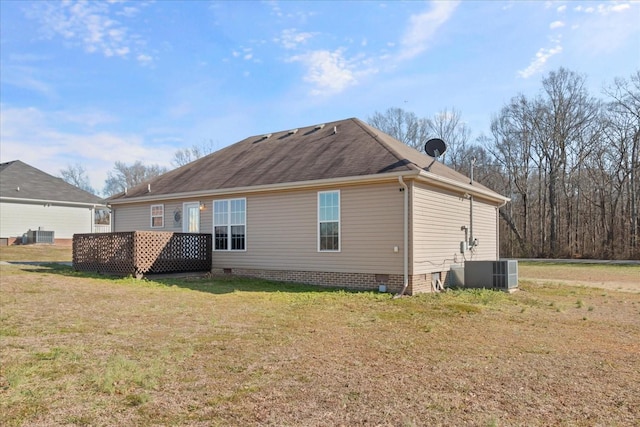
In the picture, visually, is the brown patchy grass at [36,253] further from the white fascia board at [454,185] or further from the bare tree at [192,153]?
the bare tree at [192,153]

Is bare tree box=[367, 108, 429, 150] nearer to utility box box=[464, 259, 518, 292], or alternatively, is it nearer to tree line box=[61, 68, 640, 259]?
tree line box=[61, 68, 640, 259]

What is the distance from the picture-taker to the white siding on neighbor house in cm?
2486

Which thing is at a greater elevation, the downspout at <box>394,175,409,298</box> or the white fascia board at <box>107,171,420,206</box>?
the white fascia board at <box>107,171,420,206</box>

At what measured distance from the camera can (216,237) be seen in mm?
14453

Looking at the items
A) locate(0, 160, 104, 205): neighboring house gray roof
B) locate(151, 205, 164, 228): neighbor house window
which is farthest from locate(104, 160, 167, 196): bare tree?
locate(151, 205, 164, 228): neighbor house window

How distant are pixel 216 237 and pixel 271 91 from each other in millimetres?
6804

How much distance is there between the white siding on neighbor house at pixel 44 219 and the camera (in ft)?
81.6

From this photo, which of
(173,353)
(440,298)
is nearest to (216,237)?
(440,298)

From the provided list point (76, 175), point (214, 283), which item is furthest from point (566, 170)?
point (76, 175)

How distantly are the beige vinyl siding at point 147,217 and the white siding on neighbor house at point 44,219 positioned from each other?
11646mm

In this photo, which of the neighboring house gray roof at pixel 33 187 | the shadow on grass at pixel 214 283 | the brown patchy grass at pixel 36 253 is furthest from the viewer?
the neighboring house gray roof at pixel 33 187

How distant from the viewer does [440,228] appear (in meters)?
12.1

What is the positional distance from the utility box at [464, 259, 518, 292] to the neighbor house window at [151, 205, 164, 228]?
10.0m

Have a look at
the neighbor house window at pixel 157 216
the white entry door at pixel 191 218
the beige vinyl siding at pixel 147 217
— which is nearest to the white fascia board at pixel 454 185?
the beige vinyl siding at pixel 147 217
